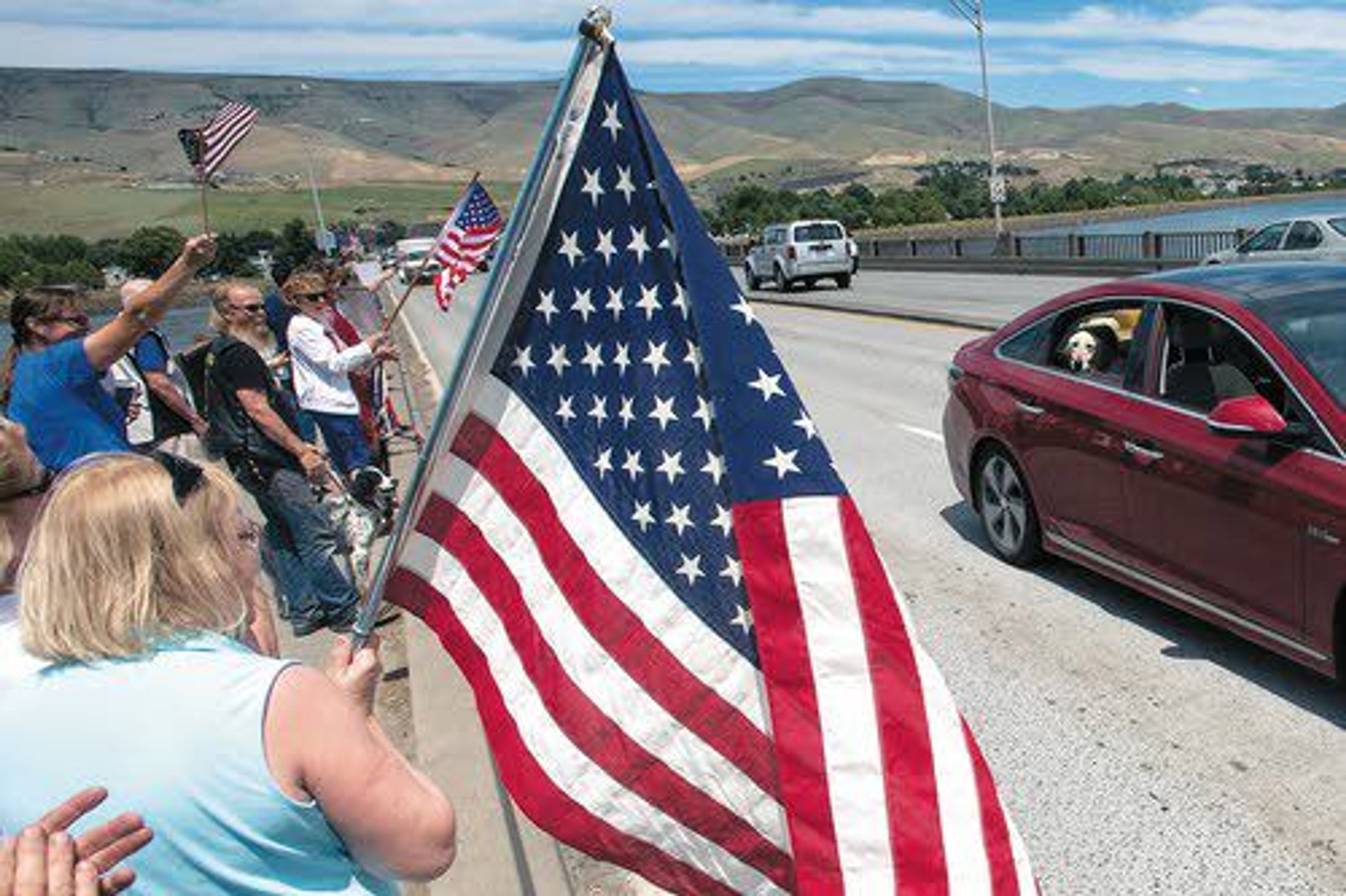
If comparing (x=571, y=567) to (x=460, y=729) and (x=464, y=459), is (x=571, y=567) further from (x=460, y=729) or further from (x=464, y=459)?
(x=460, y=729)

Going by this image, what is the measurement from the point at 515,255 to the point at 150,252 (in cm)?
1611

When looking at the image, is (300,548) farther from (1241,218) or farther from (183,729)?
(1241,218)

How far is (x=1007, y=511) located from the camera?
20.4 feet

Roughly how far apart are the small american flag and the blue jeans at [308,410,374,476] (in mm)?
1649

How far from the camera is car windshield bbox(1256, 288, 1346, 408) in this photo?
13.9ft

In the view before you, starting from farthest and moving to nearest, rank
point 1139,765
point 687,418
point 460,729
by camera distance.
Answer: point 460,729
point 1139,765
point 687,418

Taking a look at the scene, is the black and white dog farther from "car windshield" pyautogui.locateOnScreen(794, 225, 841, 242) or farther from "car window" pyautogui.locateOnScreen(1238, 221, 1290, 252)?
"car windshield" pyautogui.locateOnScreen(794, 225, 841, 242)

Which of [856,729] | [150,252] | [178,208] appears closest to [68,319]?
[856,729]

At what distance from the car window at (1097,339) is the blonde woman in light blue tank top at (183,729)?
4455 millimetres

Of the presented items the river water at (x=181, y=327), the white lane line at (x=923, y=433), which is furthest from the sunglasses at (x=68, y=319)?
the white lane line at (x=923, y=433)

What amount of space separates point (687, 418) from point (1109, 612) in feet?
12.5

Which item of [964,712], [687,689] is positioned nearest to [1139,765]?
[964,712]

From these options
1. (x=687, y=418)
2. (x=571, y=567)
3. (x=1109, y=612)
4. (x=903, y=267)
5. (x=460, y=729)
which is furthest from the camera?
(x=903, y=267)

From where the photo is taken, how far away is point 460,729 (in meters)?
4.50
